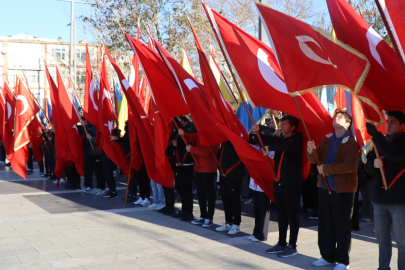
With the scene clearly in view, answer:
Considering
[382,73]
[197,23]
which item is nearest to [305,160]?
[382,73]

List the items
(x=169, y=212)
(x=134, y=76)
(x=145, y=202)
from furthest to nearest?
1. (x=145, y=202)
2. (x=134, y=76)
3. (x=169, y=212)

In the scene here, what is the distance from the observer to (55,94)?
12.6 metres

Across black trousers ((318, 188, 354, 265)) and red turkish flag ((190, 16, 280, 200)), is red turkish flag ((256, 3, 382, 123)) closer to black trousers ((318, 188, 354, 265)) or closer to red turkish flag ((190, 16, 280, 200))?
black trousers ((318, 188, 354, 265))

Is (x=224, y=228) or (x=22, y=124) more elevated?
(x=22, y=124)

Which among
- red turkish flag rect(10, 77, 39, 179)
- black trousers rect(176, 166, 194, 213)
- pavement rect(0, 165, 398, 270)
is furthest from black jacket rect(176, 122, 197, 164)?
red turkish flag rect(10, 77, 39, 179)

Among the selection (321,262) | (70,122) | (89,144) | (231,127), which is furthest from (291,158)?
(89,144)

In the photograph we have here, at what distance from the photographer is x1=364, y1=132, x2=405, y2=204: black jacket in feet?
16.2

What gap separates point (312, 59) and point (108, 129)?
6.70 m

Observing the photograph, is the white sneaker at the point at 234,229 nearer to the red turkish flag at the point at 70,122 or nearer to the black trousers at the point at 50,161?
the red turkish flag at the point at 70,122

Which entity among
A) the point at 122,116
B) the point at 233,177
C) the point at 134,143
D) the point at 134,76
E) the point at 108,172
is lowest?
the point at 108,172

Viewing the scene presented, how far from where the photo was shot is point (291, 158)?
257 inches

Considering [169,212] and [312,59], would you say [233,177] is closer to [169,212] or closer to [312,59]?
[169,212]

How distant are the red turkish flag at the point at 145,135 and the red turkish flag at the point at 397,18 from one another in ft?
18.5

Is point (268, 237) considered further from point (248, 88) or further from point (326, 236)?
point (248, 88)
